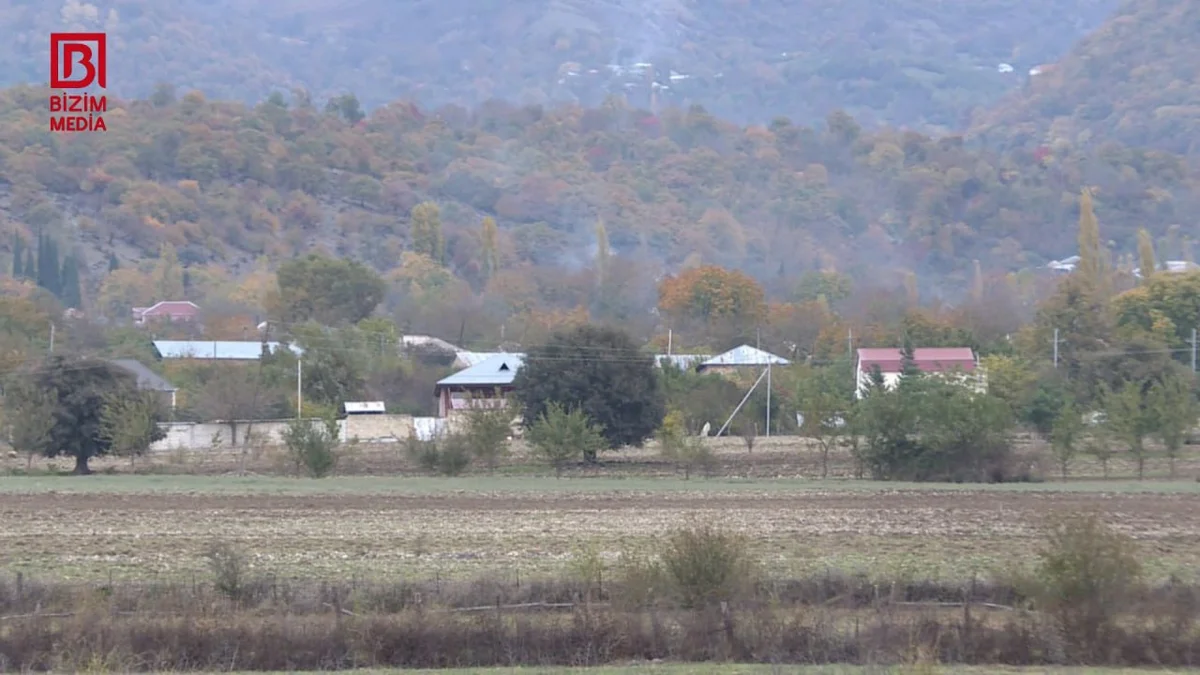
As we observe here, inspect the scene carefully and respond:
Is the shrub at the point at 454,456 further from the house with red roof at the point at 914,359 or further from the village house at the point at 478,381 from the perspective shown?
the house with red roof at the point at 914,359

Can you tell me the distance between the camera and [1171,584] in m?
21.6

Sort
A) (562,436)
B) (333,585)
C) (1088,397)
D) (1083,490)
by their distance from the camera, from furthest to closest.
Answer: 1. (1088,397)
2. (562,436)
3. (1083,490)
4. (333,585)

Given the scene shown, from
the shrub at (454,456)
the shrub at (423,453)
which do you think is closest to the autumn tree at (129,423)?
the shrub at (423,453)

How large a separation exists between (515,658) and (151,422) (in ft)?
154

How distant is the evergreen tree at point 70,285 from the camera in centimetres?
16734

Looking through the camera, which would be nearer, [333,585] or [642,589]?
[642,589]

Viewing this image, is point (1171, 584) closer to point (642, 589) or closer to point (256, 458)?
point (642, 589)

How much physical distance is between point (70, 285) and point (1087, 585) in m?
168

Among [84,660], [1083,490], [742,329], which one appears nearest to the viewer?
[84,660]

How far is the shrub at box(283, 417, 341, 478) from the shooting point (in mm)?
57094

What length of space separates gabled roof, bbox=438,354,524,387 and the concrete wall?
8.70 metres

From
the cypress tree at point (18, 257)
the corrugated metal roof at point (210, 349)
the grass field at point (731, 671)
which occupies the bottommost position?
the grass field at point (731, 671)

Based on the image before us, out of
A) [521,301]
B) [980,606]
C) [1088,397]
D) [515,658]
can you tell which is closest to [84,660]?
[515,658]

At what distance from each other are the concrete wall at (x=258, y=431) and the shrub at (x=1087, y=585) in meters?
54.4
